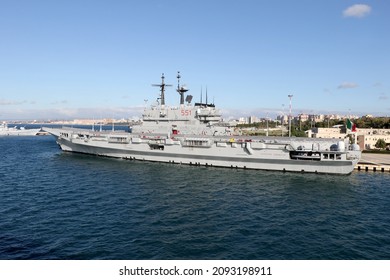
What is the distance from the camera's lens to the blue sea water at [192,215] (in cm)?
1473

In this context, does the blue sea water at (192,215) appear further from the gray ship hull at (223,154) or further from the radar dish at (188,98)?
the radar dish at (188,98)

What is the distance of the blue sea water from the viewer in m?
14.7

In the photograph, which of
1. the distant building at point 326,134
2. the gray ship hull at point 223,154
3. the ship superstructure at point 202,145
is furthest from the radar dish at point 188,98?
the distant building at point 326,134

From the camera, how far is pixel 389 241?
16156mm

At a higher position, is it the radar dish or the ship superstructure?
the radar dish

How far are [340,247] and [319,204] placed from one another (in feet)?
25.7

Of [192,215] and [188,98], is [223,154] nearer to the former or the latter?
[188,98]

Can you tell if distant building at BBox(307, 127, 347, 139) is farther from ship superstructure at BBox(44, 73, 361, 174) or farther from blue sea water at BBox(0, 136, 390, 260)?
blue sea water at BBox(0, 136, 390, 260)

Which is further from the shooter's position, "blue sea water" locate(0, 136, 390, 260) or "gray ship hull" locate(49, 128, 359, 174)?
"gray ship hull" locate(49, 128, 359, 174)

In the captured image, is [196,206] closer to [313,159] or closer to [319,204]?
[319,204]

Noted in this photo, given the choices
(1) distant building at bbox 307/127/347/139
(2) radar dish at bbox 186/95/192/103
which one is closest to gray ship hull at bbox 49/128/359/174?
(2) radar dish at bbox 186/95/192/103

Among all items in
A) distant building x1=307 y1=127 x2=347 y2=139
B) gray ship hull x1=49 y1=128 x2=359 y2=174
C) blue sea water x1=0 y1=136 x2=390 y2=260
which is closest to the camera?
blue sea water x1=0 y1=136 x2=390 y2=260
